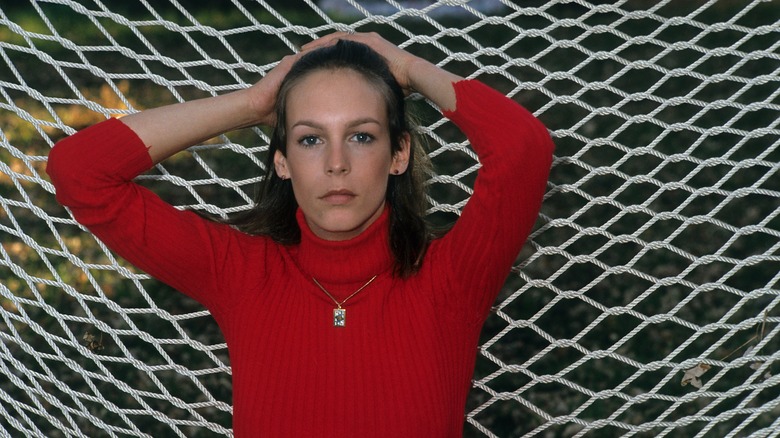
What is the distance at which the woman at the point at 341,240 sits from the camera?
1.30 metres

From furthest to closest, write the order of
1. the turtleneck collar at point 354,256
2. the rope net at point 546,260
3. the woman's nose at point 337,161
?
the rope net at point 546,260
the turtleneck collar at point 354,256
the woman's nose at point 337,161

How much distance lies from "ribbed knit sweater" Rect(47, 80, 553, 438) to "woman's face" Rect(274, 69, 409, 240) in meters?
0.09

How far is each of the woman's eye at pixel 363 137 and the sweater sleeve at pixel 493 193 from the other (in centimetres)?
13

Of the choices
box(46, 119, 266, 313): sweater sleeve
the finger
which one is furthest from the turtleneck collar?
the finger

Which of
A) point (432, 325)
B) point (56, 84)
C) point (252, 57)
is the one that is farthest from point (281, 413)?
point (252, 57)

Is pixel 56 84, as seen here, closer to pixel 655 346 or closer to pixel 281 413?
pixel 655 346

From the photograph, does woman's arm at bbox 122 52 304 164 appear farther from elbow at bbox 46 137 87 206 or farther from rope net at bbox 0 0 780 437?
rope net at bbox 0 0 780 437

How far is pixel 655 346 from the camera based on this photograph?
2.85m

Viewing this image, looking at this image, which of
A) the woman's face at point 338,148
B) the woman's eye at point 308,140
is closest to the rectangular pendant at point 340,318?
the woman's face at point 338,148

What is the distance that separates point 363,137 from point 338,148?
0.05m

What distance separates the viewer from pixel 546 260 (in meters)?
3.37

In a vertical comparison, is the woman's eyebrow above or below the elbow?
above

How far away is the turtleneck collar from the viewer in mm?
1376

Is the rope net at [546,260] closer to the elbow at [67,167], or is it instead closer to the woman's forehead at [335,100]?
the elbow at [67,167]
